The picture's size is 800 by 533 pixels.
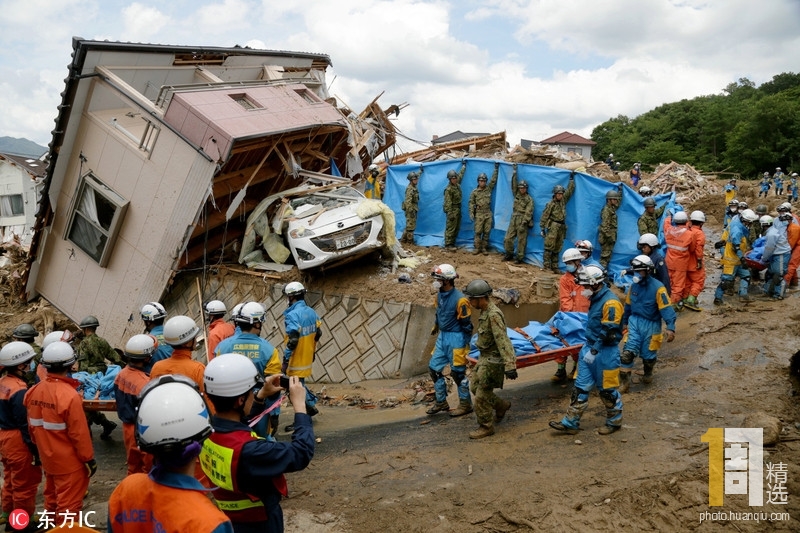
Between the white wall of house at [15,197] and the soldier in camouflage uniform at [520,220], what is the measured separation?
74.8ft

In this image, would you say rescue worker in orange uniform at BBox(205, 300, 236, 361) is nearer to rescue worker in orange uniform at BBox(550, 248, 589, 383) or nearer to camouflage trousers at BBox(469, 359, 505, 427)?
camouflage trousers at BBox(469, 359, 505, 427)

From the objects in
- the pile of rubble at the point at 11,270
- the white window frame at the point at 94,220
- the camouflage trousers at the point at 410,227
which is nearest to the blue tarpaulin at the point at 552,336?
the camouflage trousers at the point at 410,227

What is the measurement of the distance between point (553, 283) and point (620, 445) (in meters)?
5.13

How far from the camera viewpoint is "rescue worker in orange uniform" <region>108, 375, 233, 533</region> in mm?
2043

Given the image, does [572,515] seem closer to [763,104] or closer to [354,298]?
[354,298]

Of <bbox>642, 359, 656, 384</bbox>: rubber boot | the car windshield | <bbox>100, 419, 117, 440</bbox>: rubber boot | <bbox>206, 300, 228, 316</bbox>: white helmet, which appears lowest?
<bbox>100, 419, 117, 440</bbox>: rubber boot

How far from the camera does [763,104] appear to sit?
38656 mm

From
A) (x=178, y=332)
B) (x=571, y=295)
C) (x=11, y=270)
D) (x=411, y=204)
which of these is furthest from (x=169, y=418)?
(x=11, y=270)

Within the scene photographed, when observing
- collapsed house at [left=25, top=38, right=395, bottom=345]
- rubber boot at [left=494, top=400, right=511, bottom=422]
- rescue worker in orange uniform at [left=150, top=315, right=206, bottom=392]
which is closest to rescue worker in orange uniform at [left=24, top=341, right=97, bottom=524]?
rescue worker in orange uniform at [left=150, top=315, right=206, bottom=392]

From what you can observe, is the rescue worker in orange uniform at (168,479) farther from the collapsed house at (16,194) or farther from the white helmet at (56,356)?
the collapsed house at (16,194)

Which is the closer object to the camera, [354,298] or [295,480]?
[295,480]

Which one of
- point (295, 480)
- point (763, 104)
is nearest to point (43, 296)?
point (295, 480)

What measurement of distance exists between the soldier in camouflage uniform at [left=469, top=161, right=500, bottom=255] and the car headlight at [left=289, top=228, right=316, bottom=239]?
14.0 ft

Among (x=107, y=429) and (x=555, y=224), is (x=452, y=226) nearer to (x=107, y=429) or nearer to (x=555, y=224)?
(x=555, y=224)
